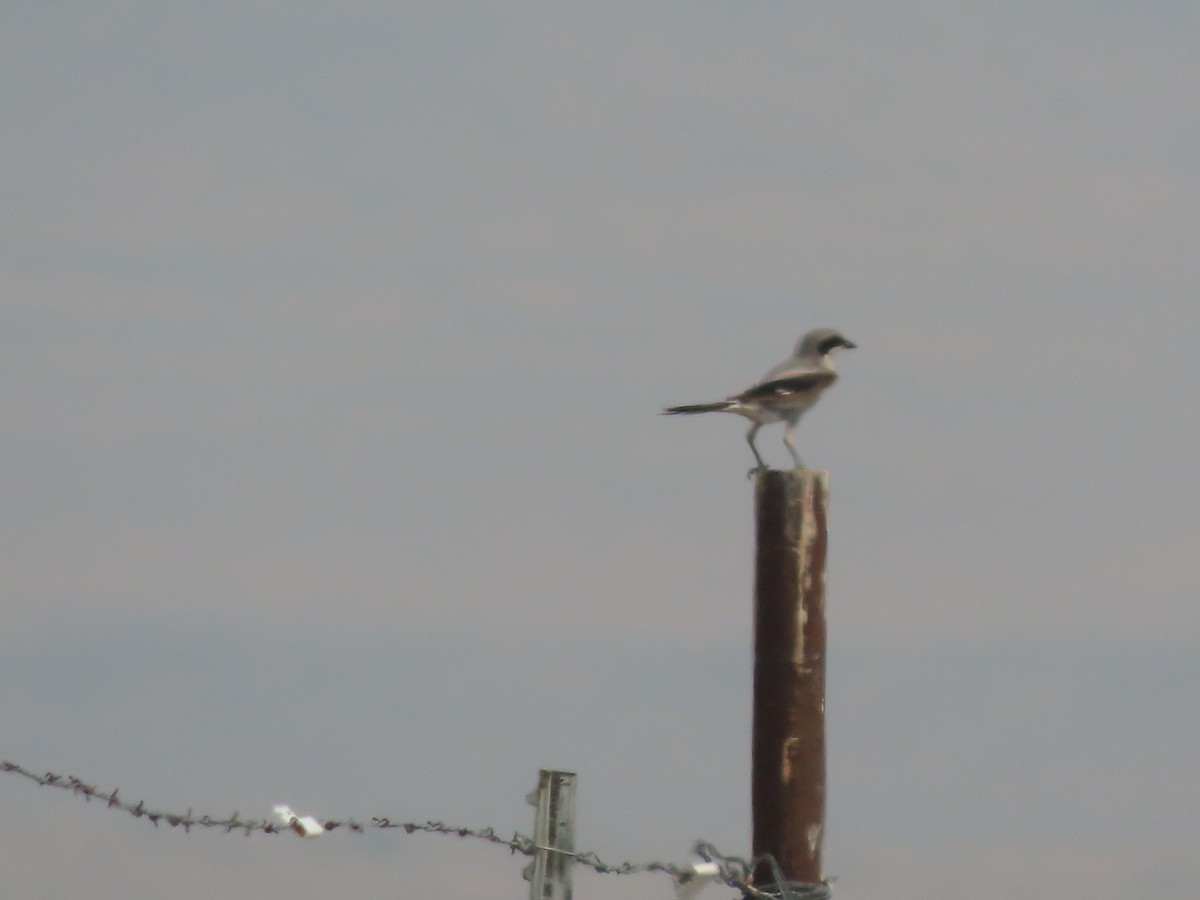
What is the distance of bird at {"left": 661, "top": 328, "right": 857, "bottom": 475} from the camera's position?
458 inches

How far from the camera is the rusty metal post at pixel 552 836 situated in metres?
9.98

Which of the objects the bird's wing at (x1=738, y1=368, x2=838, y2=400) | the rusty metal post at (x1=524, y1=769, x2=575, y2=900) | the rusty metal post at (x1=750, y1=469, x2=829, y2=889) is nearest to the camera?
the rusty metal post at (x1=750, y1=469, x2=829, y2=889)

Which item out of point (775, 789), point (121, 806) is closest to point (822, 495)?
point (775, 789)

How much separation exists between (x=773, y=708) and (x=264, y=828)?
2878 millimetres

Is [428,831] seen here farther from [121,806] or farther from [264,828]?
[121,806]

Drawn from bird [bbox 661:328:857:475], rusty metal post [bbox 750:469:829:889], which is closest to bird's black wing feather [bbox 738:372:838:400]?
bird [bbox 661:328:857:475]

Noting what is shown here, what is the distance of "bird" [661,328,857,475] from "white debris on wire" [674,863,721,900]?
284cm

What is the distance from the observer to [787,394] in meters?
11.6

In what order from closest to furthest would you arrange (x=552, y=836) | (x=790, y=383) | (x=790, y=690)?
(x=790, y=690), (x=552, y=836), (x=790, y=383)

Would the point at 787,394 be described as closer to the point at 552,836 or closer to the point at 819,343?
the point at 819,343

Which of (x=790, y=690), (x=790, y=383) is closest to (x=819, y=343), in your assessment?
(x=790, y=383)

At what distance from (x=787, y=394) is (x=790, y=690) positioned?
2.68 meters

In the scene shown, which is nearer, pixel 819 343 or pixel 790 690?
pixel 790 690

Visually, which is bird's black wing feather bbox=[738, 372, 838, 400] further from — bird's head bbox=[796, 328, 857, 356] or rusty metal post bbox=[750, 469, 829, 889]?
rusty metal post bbox=[750, 469, 829, 889]
